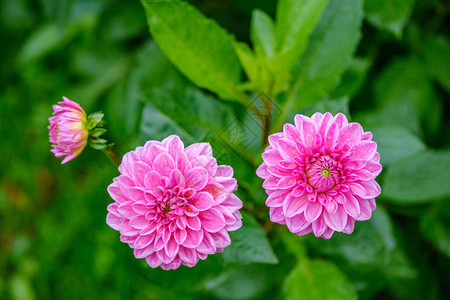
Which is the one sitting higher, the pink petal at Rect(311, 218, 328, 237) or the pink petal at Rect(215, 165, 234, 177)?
the pink petal at Rect(215, 165, 234, 177)

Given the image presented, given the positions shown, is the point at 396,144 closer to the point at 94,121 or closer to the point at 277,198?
the point at 277,198

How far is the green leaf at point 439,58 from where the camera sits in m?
1.43

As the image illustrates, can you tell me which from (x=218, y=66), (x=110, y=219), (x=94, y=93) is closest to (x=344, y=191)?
(x=110, y=219)

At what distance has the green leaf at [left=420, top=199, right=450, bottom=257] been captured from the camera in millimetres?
1350

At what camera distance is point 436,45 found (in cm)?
147

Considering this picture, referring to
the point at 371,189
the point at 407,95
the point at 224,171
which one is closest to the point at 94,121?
the point at 224,171

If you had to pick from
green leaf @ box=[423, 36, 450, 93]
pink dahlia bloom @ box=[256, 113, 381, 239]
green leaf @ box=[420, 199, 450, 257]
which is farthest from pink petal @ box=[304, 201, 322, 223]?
green leaf @ box=[423, 36, 450, 93]

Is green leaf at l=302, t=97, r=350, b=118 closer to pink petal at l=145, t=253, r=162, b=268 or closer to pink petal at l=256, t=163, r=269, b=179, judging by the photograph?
pink petal at l=256, t=163, r=269, b=179

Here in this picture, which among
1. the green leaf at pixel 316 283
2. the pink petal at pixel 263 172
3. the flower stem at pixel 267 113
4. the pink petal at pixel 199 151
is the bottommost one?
the green leaf at pixel 316 283

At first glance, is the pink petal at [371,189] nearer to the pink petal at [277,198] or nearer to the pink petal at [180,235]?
the pink petal at [277,198]

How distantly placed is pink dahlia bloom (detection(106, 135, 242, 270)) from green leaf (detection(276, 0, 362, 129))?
44 cm

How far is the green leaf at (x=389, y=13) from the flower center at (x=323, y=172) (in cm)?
58

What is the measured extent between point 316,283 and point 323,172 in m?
0.50

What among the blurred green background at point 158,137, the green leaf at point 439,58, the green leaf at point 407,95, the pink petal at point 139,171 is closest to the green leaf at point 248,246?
the blurred green background at point 158,137
